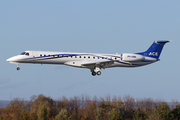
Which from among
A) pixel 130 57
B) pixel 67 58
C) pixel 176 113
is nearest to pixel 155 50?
pixel 130 57

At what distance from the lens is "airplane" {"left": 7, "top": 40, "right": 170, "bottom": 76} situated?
4162 centimetres

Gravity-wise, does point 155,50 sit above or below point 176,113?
above

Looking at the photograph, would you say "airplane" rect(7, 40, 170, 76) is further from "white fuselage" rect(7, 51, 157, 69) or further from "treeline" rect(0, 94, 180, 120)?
"treeline" rect(0, 94, 180, 120)

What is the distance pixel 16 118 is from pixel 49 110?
35.6 feet

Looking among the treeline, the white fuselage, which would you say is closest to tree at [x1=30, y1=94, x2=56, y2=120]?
the treeline

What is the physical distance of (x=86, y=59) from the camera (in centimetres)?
4341

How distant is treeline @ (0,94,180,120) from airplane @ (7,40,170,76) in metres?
41.6

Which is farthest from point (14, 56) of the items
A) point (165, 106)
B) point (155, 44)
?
point (165, 106)

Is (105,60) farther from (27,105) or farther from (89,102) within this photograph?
(27,105)

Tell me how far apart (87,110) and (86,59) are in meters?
58.0

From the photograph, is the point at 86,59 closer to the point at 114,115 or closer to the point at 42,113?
the point at 42,113

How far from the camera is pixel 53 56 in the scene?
41719 millimetres

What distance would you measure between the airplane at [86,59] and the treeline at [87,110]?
41602mm

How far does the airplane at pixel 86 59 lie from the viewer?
137 ft
